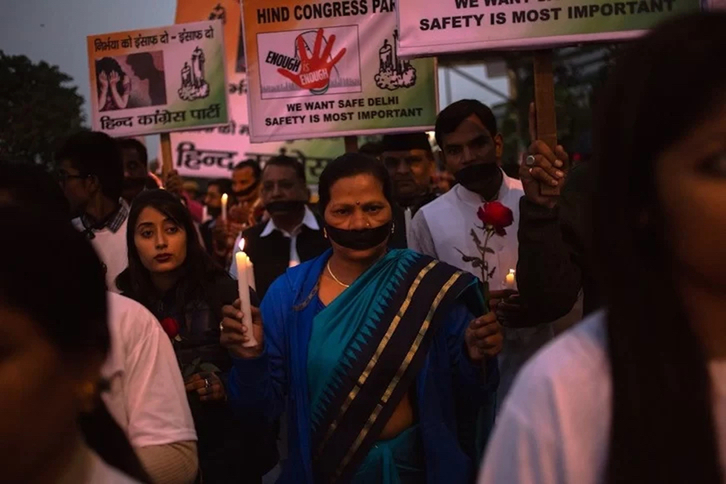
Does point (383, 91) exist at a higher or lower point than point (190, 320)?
higher

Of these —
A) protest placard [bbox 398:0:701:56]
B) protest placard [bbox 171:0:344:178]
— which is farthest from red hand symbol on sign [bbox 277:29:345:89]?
protest placard [bbox 171:0:344:178]

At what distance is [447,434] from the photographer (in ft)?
12.0

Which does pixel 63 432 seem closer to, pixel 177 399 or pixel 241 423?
pixel 177 399

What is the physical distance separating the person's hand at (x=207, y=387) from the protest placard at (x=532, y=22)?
173 centimetres

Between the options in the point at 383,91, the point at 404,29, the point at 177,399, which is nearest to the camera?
the point at 177,399

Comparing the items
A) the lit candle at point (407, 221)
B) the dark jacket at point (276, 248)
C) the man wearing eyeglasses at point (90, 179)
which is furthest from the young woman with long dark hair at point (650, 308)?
the dark jacket at point (276, 248)

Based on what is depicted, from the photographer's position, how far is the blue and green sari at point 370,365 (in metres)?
3.68

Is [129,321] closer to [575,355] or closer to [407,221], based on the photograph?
[575,355]

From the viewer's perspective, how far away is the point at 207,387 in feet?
12.7

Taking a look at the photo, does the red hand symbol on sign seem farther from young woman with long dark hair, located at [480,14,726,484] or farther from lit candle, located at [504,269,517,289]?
young woman with long dark hair, located at [480,14,726,484]

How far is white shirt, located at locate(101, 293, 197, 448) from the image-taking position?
251 cm

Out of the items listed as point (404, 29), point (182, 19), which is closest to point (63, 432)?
point (404, 29)

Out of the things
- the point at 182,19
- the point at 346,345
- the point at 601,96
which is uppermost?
the point at 182,19

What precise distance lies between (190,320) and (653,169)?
2.87m
